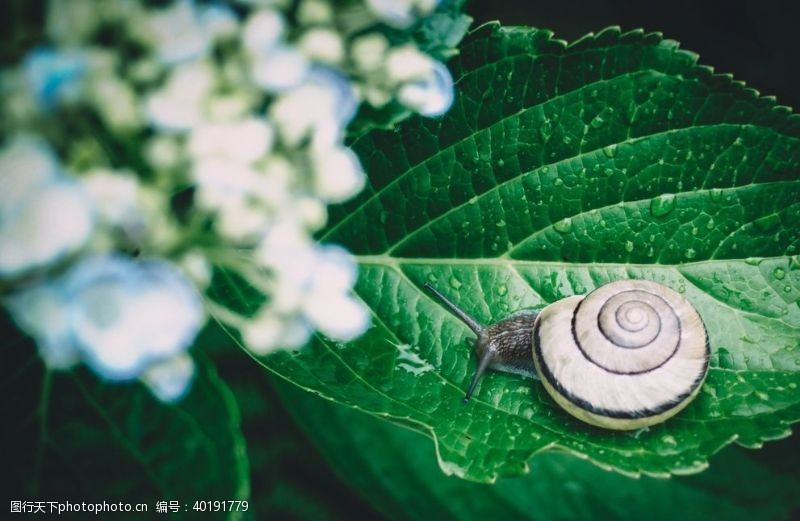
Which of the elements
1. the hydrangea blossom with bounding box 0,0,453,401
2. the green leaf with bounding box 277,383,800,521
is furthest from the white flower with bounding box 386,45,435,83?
the green leaf with bounding box 277,383,800,521

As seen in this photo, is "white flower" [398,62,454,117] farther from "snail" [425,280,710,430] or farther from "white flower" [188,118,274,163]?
"snail" [425,280,710,430]

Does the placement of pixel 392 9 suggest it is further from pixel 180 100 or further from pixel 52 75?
pixel 52 75

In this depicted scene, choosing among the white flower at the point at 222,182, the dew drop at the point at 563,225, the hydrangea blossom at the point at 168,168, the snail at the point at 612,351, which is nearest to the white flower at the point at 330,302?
the hydrangea blossom at the point at 168,168

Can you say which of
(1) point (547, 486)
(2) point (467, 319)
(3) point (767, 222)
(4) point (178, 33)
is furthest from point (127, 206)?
(1) point (547, 486)

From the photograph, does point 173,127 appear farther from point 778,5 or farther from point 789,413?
point 778,5

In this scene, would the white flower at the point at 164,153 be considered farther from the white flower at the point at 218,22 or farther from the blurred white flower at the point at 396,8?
the blurred white flower at the point at 396,8
